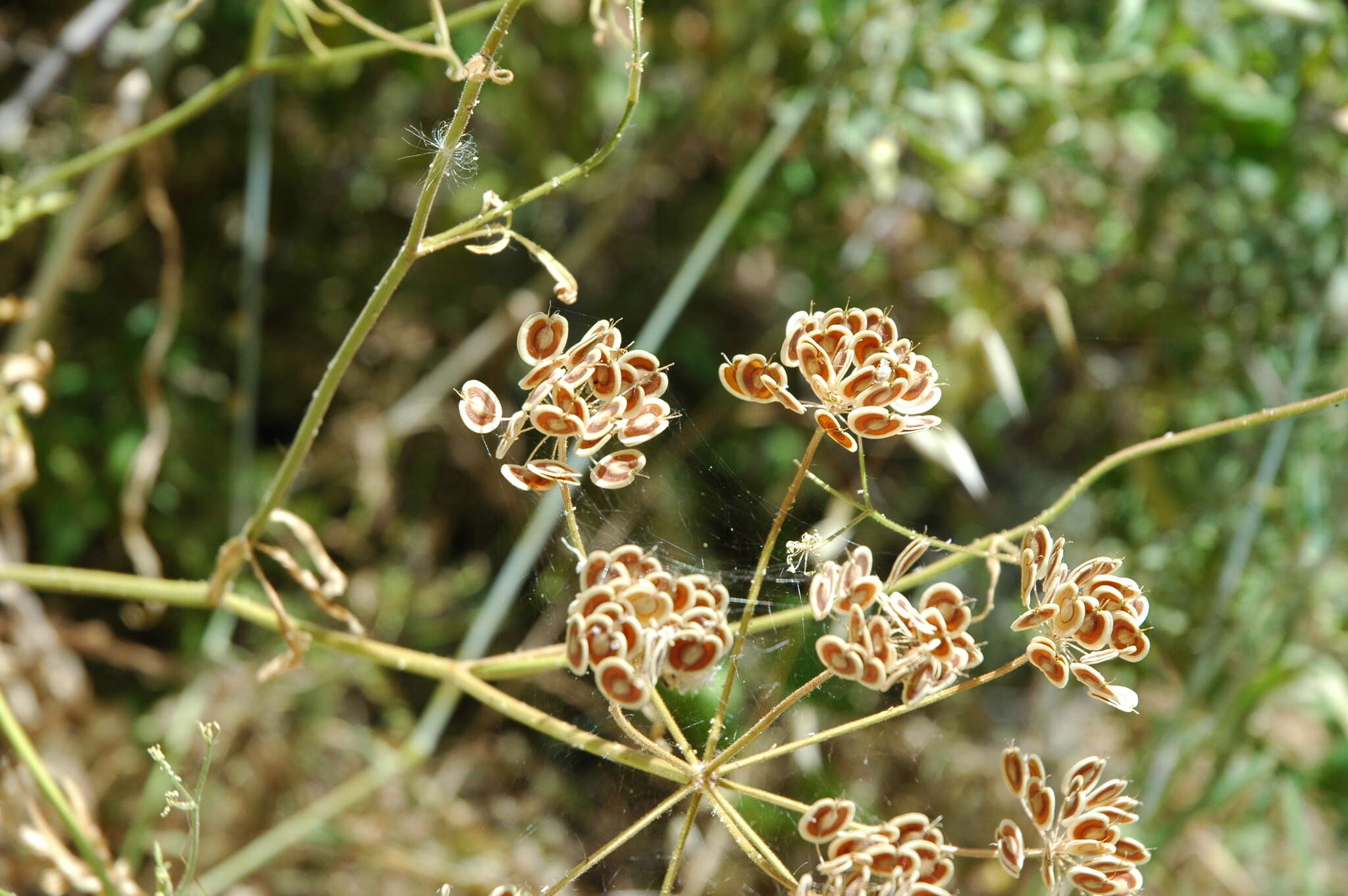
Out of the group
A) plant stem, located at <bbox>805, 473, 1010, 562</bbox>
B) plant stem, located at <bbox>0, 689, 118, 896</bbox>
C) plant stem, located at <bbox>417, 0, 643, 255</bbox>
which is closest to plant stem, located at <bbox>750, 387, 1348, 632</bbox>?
plant stem, located at <bbox>805, 473, 1010, 562</bbox>

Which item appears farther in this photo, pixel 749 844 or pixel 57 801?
pixel 57 801

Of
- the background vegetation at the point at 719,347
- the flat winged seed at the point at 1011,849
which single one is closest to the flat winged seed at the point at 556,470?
the flat winged seed at the point at 1011,849

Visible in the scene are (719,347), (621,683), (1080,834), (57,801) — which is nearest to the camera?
(621,683)

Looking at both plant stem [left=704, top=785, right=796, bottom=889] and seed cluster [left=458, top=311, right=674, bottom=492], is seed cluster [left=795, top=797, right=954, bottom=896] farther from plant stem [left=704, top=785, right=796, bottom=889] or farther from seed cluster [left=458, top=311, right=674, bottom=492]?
seed cluster [left=458, top=311, right=674, bottom=492]

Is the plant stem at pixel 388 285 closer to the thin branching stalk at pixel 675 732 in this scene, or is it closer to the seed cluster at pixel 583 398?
the seed cluster at pixel 583 398

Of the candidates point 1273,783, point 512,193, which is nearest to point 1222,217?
point 1273,783

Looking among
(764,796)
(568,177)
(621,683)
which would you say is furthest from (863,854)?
(568,177)

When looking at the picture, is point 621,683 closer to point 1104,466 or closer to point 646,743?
point 646,743
